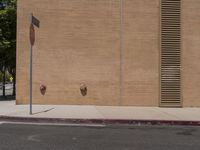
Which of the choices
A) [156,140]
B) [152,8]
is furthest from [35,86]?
[156,140]

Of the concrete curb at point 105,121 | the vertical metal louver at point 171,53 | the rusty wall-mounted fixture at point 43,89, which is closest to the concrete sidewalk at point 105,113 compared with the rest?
the concrete curb at point 105,121

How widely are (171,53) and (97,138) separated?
11392mm

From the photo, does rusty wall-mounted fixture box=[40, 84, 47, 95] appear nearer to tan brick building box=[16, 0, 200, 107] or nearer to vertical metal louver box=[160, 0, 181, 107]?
tan brick building box=[16, 0, 200, 107]

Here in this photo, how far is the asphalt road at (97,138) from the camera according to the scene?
11.7m

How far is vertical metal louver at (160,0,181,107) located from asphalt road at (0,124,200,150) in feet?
23.7

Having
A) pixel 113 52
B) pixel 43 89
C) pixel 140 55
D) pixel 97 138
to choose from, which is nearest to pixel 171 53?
pixel 140 55

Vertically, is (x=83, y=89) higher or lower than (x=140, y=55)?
lower

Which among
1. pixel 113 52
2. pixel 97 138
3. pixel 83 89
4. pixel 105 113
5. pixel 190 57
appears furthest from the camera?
pixel 190 57

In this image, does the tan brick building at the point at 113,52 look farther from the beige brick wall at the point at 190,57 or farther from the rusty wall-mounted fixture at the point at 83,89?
the rusty wall-mounted fixture at the point at 83,89

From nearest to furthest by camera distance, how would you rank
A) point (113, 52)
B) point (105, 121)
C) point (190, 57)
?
point (105, 121) < point (113, 52) < point (190, 57)

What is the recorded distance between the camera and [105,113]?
19.7 m

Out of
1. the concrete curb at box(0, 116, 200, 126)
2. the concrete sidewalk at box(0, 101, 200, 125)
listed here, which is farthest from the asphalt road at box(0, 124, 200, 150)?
the concrete sidewalk at box(0, 101, 200, 125)

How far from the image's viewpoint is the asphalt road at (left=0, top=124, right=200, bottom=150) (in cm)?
1168

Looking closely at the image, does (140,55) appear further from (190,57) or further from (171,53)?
(190,57)
